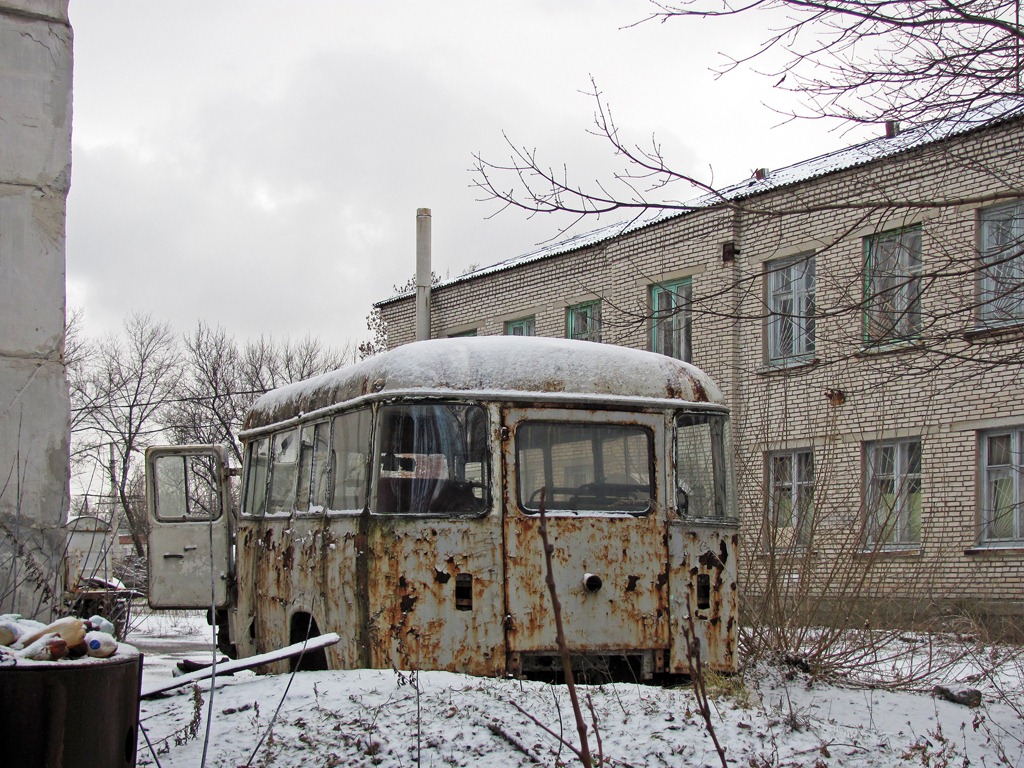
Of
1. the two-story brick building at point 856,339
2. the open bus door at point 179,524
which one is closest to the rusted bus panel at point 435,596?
the two-story brick building at point 856,339

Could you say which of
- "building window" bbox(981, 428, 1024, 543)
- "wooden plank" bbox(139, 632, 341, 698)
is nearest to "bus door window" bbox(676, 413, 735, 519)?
"wooden plank" bbox(139, 632, 341, 698)

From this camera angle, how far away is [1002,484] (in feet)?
47.5

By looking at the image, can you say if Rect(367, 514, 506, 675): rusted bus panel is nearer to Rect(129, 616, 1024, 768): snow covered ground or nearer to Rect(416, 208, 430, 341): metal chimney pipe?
Rect(129, 616, 1024, 768): snow covered ground

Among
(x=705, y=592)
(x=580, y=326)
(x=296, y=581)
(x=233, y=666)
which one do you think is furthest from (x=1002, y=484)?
(x=233, y=666)

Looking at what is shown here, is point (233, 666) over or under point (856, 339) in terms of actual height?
under

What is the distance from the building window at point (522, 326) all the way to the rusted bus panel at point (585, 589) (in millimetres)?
14700

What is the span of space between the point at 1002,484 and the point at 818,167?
5.51m

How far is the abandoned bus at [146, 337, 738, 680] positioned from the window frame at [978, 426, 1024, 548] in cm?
795

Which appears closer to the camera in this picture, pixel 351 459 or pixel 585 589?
pixel 585 589

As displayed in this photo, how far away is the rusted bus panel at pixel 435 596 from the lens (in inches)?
266

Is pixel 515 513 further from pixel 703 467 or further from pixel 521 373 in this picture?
pixel 703 467

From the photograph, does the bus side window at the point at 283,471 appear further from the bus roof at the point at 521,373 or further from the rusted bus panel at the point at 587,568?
the rusted bus panel at the point at 587,568

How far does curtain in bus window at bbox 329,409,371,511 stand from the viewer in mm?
7180

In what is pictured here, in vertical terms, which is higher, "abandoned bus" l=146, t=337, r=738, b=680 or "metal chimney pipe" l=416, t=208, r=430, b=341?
"metal chimney pipe" l=416, t=208, r=430, b=341
